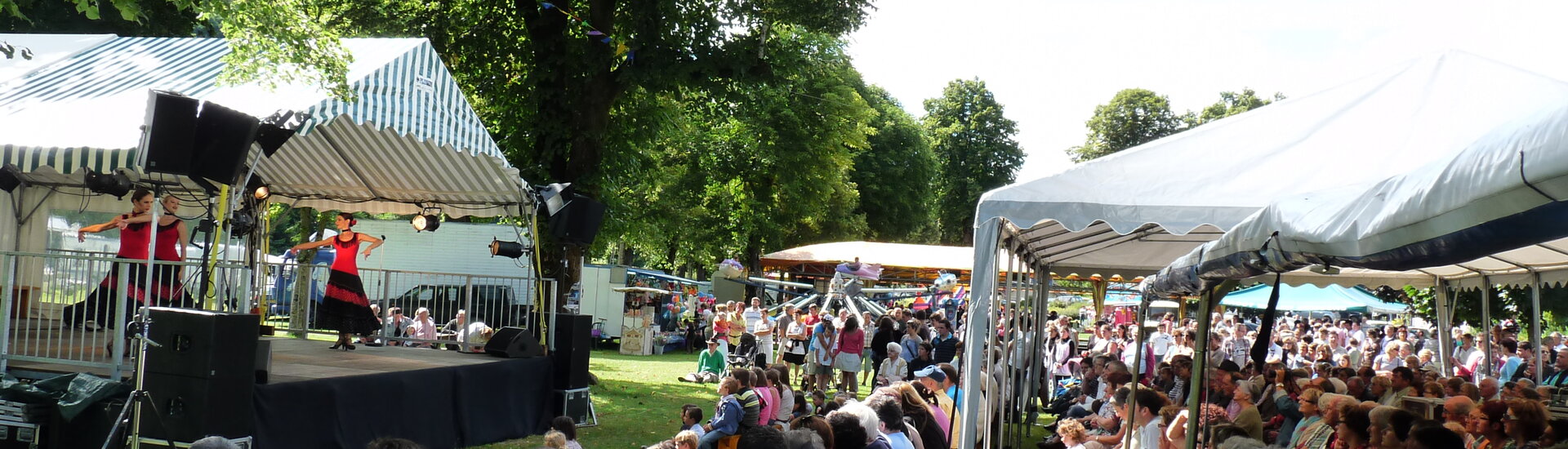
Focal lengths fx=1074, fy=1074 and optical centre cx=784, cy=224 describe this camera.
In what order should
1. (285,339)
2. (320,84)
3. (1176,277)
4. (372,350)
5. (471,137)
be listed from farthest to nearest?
(285,339) → (372,350) → (471,137) → (320,84) → (1176,277)

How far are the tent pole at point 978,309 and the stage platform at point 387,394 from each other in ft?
15.4

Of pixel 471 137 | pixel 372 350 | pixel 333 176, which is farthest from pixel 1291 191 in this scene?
pixel 333 176

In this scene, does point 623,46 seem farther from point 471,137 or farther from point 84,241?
point 84,241

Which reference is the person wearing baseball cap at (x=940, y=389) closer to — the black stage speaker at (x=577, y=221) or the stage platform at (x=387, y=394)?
the black stage speaker at (x=577, y=221)

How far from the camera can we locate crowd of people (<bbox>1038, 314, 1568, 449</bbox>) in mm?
5523

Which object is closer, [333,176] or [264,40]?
[264,40]

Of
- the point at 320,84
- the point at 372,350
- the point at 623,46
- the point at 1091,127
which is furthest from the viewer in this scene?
the point at 1091,127

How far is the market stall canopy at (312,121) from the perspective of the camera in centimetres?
819

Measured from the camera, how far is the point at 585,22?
14078 millimetres

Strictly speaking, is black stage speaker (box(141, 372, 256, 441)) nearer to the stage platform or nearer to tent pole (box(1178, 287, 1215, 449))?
the stage platform

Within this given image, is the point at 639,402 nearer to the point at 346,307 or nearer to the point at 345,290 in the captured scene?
the point at 346,307

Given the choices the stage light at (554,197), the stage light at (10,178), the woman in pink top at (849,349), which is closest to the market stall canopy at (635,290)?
the woman in pink top at (849,349)

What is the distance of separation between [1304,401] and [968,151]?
45.3m

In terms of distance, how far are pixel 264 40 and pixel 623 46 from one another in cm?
520
